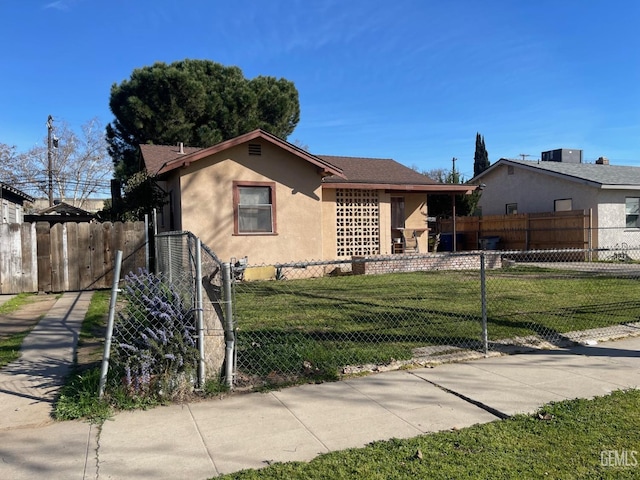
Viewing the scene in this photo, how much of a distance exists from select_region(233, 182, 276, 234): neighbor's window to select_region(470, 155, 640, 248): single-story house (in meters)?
13.9

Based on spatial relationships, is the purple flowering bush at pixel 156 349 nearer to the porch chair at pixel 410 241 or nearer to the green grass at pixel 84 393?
the green grass at pixel 84 393

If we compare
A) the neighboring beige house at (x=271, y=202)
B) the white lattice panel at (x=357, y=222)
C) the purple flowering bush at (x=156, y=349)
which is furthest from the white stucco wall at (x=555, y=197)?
the purple flowering bush at (x=156, y=349)

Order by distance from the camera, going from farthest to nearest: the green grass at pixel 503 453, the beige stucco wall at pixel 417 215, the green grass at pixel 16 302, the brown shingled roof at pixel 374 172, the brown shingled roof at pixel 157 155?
the beige stucco wall at pixel 417 215 → the brown shingled roof at pixel 374 172 → the brown shingled roof at pixel 157 155 → the green grass at pixel 16 302 → the green grass at pixel 503 453

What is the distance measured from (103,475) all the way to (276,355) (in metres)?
2.45

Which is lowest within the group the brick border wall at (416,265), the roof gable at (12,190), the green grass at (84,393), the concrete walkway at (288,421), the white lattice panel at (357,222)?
the concrete walkway at (288,421)

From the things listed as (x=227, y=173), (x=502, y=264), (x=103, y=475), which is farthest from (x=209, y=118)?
(x=103, y=475)

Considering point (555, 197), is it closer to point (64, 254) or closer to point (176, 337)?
point (64, 254)

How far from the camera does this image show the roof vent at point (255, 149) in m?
13.8

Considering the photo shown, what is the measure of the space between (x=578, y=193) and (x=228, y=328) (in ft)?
70.6

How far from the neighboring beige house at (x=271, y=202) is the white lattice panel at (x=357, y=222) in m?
0.03

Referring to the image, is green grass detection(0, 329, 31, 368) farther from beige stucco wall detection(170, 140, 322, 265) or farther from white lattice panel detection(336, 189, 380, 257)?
white lattice panel detection(336, 189, 380, 257)

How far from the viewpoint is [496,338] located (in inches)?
255

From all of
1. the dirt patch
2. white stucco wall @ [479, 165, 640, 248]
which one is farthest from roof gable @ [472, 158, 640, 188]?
the dirt patch

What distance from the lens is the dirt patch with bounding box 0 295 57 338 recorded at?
25.0 ft
